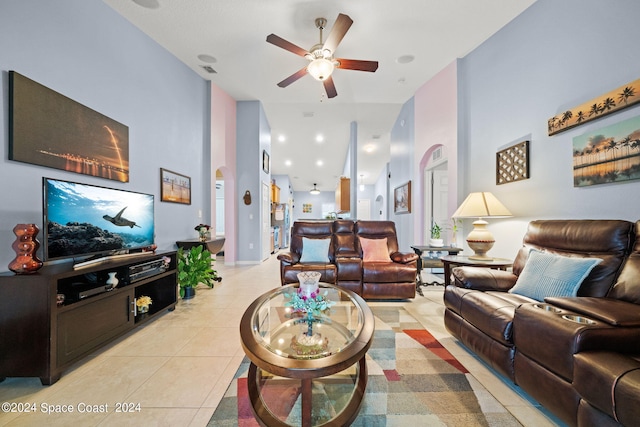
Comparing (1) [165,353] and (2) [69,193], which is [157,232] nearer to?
(2) [69,193]

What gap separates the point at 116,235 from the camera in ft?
7.22

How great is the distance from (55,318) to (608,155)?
4029mm

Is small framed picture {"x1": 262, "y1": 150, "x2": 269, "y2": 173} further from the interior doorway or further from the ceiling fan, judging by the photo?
the interior doorway

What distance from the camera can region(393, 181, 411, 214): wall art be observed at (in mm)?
4984

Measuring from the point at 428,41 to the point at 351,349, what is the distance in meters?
3.74

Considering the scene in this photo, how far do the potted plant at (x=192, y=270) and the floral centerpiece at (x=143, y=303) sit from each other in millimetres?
722

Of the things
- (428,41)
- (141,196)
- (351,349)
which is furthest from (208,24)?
A: (351,349)

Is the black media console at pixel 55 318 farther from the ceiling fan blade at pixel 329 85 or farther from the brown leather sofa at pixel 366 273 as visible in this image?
the ceiling fan blade at pixel 329 85

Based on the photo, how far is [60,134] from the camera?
78.9 inches

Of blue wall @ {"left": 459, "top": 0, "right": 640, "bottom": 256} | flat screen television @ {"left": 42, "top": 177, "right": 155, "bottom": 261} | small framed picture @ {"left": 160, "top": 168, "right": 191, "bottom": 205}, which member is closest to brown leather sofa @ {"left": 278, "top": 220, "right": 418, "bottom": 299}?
blue wall @ {"left": 459, "top": 0, "right": 640, "bottom": 256}

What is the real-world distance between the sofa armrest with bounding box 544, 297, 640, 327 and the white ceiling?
298cm

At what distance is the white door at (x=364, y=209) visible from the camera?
13.3m

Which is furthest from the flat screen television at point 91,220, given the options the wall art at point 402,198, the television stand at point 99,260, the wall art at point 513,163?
the wall art at point 402,198

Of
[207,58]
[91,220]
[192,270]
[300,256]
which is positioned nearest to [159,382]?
[91,220]
